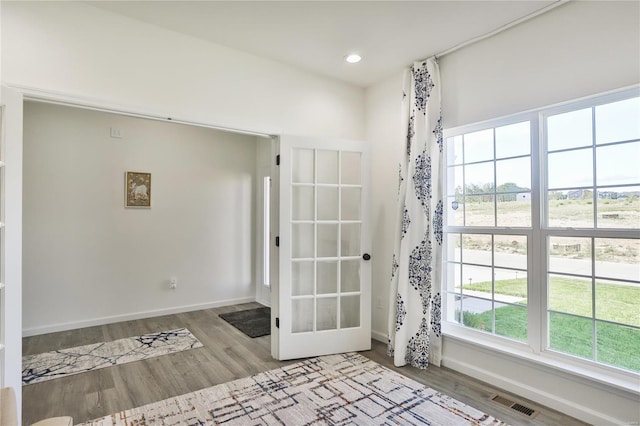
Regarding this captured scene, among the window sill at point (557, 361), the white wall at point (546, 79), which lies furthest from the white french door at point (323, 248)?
the window sill at point (557, 361)

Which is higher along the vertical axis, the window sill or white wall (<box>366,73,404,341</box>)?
white wall (<box>366,73,404,341</box>)

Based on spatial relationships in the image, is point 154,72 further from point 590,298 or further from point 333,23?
point 590,298

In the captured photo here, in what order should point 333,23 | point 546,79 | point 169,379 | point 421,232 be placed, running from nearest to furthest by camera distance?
point 546,79
point 333,23
point 169,379
point 421,232

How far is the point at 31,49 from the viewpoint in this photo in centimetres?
214

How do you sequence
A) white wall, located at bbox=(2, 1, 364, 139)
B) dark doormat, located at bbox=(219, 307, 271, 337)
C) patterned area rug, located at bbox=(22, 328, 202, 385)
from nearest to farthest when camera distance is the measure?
white wall, located at bbox=(2, 1, 364, 139), patterned area rug, located at bbox=(22, 328, 202, 385), dark doormat, located at bbox=(219, 307, 271, 337)

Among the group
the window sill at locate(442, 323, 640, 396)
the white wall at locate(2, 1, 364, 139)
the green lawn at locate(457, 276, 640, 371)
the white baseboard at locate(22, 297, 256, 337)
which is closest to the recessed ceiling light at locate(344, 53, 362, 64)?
the white wall at locate(2, 1, 364, 139)

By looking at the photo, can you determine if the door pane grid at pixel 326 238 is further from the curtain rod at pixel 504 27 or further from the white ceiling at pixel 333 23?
the curtain rod at pixel 504 27

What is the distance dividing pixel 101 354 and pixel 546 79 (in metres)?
4.45

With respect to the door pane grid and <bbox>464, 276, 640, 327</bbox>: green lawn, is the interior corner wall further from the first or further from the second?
<bbox>464, 276, 640, 327</bbox>: green lawn

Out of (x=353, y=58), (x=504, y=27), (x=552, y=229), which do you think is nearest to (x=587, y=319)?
(x=552, y=229)

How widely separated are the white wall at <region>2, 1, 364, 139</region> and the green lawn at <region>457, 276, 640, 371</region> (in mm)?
2449

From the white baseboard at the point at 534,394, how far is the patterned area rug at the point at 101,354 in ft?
8.38

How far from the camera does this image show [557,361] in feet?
7.72

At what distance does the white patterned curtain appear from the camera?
2969 mm
